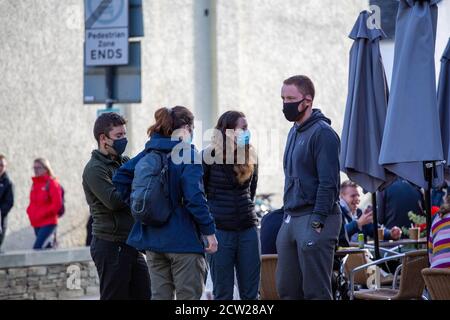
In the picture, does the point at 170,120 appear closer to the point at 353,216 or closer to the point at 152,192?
the point at 152,192

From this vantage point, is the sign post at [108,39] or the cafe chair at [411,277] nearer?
the cafe chair at [411,277]

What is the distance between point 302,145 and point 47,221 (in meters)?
10.4

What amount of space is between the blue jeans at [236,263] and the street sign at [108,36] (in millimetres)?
4491

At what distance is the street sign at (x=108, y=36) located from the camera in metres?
13.2

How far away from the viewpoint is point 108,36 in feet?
43.5

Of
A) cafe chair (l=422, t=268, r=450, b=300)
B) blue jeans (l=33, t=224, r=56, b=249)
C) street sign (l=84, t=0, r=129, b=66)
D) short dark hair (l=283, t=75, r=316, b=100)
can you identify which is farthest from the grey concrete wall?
cafe chair (l=422, t=268, r=450, b=300)

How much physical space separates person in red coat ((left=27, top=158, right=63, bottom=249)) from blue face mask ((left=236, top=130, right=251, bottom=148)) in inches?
350

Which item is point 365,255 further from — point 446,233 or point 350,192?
point 446,233

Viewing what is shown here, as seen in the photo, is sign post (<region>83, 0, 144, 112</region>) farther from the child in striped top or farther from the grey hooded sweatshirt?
the child in striped top

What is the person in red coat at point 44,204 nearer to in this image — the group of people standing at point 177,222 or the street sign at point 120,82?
the street sign at point 120,82

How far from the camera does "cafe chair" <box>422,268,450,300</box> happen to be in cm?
766

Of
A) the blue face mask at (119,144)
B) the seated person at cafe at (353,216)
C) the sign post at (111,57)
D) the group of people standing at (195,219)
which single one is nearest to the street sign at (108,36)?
the sign post at (111,57)
